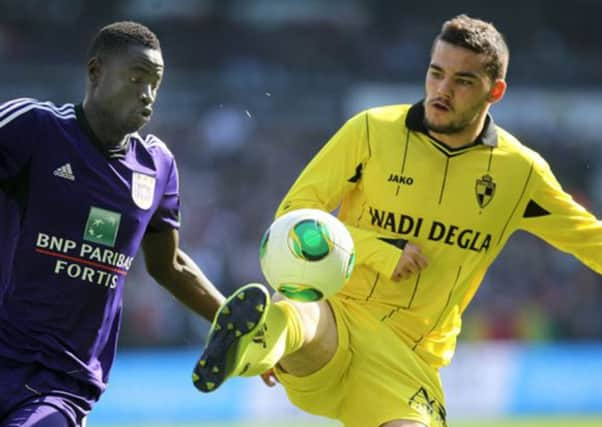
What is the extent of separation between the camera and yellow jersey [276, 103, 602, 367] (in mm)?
6086

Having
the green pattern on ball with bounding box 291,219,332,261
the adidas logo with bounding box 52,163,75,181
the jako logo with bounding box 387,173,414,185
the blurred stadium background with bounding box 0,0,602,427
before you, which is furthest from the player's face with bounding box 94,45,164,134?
the blurred stadium background with bounding box 0,0,602,427

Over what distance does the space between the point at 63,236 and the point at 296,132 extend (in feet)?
50.5

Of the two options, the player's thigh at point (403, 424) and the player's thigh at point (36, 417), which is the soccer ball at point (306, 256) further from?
the player's thigh at point (36, 417)

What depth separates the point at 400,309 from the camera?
616 cm

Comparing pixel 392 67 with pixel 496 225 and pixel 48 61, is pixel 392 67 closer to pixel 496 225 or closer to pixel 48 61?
pixel 48 61

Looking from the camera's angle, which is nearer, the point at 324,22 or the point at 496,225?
the point at 496,225

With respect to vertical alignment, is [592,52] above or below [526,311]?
above

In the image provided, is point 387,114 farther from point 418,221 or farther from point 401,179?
point 418,221

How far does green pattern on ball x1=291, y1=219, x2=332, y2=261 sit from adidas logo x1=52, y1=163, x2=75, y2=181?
3.15 feet

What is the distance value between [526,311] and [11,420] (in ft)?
50.1

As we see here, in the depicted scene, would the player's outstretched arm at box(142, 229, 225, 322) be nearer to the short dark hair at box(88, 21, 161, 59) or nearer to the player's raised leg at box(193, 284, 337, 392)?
the player's raised leg at box(193, 284, 337, 392)

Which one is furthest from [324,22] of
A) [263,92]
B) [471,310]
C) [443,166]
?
[443,166]

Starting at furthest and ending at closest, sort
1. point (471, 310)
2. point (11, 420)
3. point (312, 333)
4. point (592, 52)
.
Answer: point (592, 52) < point (471, 310) < point (312, 333) < point (11, 420)

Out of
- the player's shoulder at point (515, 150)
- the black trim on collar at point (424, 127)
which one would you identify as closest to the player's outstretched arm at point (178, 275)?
the black trim on collar at point (424, 127)
